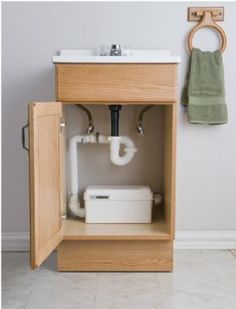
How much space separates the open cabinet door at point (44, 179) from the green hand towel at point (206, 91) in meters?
0.73

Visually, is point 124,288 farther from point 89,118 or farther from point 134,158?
point 89,118

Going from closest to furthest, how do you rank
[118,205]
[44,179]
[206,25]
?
[44,179], [118,205], [206,25]

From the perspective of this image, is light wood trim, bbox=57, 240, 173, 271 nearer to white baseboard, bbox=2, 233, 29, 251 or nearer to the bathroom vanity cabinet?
the bathroom vanity cabinet

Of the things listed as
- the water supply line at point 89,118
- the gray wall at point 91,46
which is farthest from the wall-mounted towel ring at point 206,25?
the water supply line at point 89,118

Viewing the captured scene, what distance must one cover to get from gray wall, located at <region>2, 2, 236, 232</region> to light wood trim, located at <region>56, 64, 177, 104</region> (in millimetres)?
437

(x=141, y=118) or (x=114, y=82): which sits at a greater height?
(x=114, y=82)

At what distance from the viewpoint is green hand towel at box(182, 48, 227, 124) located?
2328mm

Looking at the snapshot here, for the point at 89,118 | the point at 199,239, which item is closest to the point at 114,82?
the point at 89,118

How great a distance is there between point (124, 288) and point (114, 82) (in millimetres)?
904

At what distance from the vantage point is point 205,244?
8.23 feet

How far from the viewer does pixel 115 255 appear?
215cm

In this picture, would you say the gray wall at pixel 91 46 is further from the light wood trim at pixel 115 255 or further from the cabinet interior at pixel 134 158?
the light wood trim at pixel 115 255

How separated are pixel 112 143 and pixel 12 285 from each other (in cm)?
83

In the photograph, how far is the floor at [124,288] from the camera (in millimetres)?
1822
